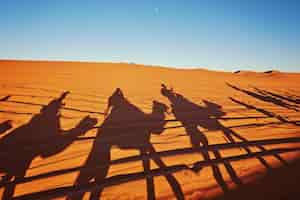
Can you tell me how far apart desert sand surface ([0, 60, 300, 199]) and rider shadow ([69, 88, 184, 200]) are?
0.06ft

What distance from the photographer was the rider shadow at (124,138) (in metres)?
3.79

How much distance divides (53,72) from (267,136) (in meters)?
10.2

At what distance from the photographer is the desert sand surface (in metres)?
3.69

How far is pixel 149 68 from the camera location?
55.5 ft

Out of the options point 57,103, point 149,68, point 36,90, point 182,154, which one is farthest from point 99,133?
point 149,68

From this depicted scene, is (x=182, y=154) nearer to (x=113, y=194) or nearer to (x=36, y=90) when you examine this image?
(x=113, y=194)

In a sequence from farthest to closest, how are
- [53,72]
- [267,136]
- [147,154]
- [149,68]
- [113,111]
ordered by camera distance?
[149,68], [53,72], [113,111], [267,136], [147,154]

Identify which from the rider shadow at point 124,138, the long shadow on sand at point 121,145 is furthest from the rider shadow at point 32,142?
the rider shadow at point 124,138

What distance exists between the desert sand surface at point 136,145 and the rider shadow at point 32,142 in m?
0.02

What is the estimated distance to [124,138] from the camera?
5.30m

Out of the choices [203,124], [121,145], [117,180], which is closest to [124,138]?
[121,145]

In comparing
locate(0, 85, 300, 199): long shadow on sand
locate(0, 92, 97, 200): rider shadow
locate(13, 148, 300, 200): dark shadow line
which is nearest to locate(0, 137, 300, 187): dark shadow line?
locate(0, 85, 300, 199): long shadow on sand

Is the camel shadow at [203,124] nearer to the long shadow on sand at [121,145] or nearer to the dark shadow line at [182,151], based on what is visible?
the long shadow on sand at [121,145]

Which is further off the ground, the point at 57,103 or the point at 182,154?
the point at 57,103
